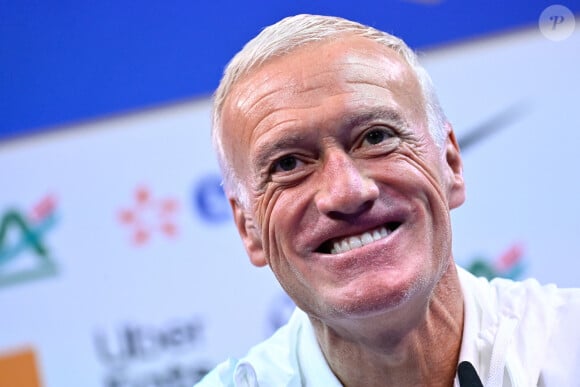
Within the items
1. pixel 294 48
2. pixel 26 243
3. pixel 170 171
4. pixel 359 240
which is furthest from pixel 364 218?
pixel 26 243

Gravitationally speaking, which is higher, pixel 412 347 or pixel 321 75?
pixel 321 75

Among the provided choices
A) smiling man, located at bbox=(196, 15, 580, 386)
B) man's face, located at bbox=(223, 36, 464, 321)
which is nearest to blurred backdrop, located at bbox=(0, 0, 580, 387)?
smiling man, located at bbox=(196, 15, 580, 386)

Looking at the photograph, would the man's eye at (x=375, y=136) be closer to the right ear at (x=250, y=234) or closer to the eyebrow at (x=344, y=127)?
the eyebrow at (x=344, y=127)

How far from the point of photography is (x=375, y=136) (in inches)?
46.6

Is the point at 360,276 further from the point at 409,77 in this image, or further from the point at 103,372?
the point at 103,372

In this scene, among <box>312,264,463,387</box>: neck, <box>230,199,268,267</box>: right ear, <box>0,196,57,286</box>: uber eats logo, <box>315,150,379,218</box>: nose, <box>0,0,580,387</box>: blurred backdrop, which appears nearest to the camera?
<box>315,150,379,218</box>: nose

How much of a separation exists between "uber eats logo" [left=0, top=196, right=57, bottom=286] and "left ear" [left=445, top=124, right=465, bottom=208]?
111cm

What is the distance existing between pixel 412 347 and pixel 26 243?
119 centimetres

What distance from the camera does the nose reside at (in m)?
1.12

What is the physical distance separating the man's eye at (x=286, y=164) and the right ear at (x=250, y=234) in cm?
14

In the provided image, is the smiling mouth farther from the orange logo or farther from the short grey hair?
the orange logo

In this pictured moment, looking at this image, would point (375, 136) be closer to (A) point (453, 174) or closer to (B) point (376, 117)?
(B) point (376, 117)

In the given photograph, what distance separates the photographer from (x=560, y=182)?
1820 millimetres

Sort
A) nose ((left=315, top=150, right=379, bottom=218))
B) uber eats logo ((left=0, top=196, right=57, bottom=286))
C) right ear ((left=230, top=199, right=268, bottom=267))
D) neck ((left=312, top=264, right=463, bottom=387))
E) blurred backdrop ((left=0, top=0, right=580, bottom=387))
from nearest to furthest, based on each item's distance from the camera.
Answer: nose ((left=315, top=150, right=379, bottom=218)) < neck ((left=312, top=264, right=463, bottom=387)) < right ear ((left=230, top=199, right=268, bottom=267)) < blurred backdrop ((left=0, top=0, right=580, bottom=387)) < uber eats logo ((left=0, top=196, right=57, bottom=286))
